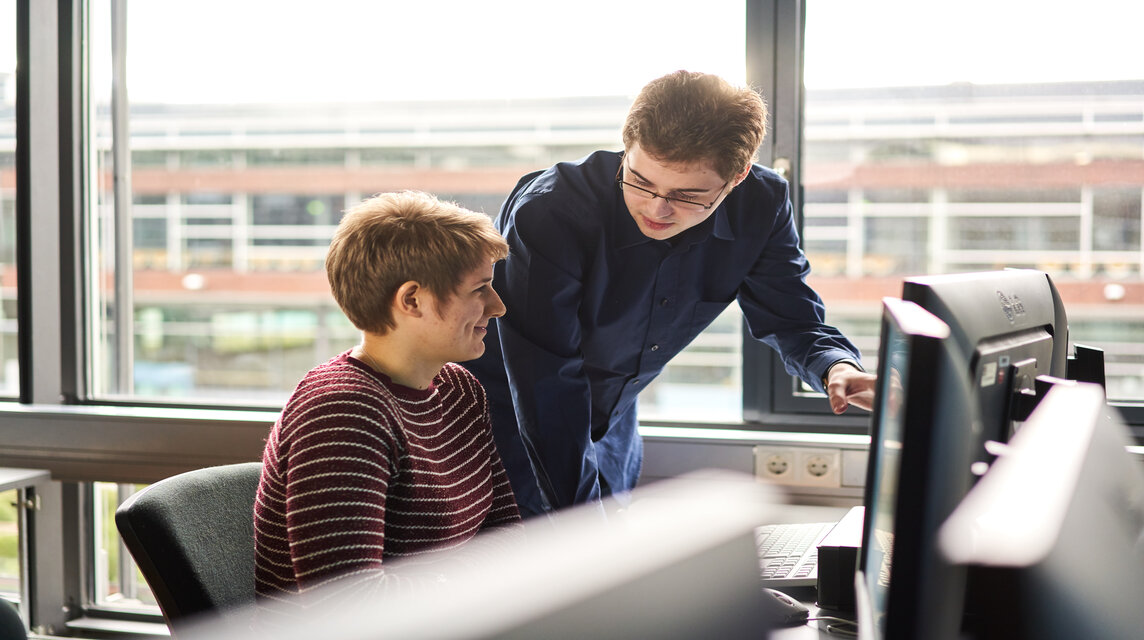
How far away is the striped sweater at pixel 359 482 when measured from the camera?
1.03 m

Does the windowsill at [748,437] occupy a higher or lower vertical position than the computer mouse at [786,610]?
higher

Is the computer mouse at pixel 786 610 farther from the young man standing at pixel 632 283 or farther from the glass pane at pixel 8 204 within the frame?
the glass pane at pixel 8 204

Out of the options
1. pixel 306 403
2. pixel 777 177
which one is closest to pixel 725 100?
pixel 777 177

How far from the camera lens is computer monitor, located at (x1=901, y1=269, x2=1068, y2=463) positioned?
75 centimetres

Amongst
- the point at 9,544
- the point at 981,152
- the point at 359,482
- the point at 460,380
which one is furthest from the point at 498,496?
the point at 9,544

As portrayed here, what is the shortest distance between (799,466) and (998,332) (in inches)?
48.0

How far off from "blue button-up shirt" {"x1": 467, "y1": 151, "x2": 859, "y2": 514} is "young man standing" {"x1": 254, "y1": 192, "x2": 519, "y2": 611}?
9cm

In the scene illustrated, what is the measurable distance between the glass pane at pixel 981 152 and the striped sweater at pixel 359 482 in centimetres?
111

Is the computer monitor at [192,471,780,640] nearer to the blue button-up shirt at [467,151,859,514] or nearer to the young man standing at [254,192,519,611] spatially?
the young man standing at [254,192,519,611]

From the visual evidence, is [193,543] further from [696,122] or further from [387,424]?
[696,122]

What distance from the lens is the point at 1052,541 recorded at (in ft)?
2.13

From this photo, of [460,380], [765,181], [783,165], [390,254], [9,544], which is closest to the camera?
[390,254]

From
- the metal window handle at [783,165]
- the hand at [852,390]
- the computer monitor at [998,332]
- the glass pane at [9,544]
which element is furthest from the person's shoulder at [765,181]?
the glass pane at [9,544]

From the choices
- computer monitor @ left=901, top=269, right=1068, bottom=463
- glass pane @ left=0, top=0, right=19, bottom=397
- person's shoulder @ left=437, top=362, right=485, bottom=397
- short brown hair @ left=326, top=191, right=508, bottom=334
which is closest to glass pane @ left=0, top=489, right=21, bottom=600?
glass pane @ left=0, top=0, right=19, bottom=397
